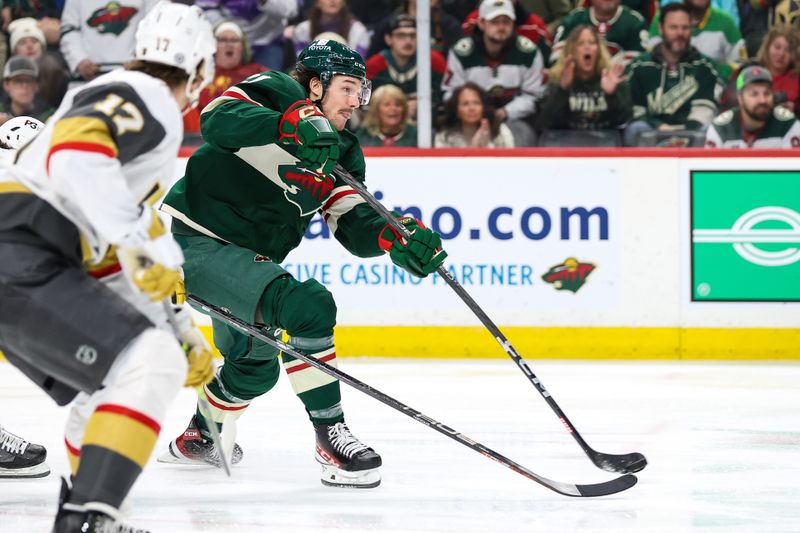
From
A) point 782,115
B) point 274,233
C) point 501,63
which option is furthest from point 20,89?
point 782,115

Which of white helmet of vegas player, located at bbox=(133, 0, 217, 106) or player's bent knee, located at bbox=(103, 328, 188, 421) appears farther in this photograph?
white helmet of vegas player, located at bbox=(133, 0, 217, 106)

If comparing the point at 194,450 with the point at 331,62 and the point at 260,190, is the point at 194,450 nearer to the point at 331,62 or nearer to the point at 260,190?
the point at 260,190

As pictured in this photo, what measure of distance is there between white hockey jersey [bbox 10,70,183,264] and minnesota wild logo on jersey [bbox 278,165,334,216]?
991mm

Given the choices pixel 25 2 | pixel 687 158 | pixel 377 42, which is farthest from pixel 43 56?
pixel 687 158

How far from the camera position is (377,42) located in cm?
622

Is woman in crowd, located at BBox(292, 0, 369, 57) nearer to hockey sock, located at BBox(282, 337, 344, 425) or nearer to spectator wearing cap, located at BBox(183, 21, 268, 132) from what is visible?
spectator wearing cap, located at BBox(183, 21, 268, 132)

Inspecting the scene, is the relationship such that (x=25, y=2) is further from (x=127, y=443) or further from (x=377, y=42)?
(x=127, y=443)

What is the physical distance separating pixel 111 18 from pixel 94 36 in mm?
129

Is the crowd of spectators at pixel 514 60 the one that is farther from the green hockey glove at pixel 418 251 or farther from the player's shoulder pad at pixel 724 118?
the green hockey glove at pixel 418 251

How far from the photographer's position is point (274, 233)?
133 inches

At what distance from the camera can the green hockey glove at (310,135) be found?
2924mm

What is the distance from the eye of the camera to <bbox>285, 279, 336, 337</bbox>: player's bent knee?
10.2ft

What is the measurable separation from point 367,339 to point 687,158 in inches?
62.8

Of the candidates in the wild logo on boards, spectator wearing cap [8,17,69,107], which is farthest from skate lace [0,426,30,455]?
spectator wearing cap [8,17,69,107]
